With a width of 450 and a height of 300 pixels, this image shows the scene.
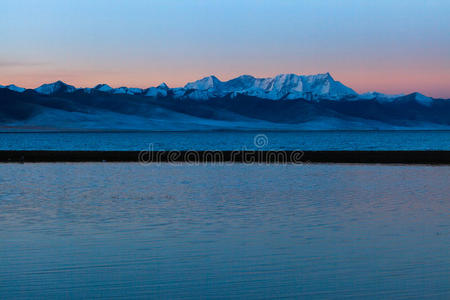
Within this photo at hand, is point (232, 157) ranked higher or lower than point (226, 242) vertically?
higher

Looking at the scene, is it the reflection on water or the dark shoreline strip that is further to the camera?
the dark shoreline strip

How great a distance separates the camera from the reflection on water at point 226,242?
11438mm

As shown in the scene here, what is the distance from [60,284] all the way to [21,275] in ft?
3.48

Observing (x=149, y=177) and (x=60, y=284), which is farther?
(x=149, y=177)

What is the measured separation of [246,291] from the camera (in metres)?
11.1

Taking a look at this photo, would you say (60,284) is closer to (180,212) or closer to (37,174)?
(180,212)

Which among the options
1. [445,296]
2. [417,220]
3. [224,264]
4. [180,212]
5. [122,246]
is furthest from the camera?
[180,212]

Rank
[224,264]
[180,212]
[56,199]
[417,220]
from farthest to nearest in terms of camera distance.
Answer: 1. [56,199]
2. [180,212]
3. [417,220]
4. [224,264]

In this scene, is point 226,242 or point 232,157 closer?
point 226,242

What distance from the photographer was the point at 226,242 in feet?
50.1

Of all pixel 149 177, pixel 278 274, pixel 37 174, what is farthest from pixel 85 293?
pixel 37 174

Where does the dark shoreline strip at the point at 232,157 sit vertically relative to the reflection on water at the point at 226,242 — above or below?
above

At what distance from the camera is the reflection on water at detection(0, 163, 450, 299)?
450 inches

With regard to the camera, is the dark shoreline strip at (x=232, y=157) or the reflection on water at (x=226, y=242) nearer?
the reflection on water at (x=226, y=242)
